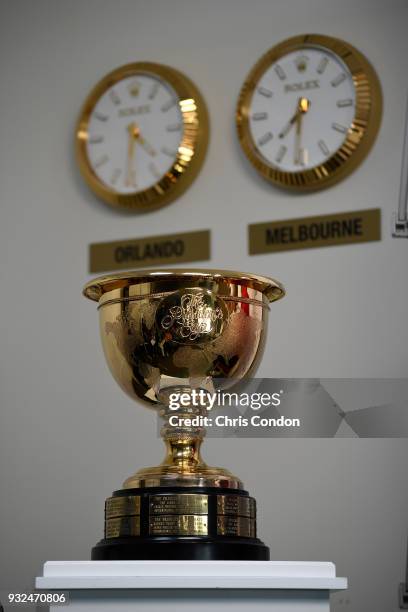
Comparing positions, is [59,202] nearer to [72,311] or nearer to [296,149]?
[72,311]

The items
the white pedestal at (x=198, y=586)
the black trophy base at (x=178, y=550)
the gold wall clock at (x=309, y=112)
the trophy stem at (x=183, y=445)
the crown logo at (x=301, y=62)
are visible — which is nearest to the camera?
the white pedestal at (x=198, y=586)

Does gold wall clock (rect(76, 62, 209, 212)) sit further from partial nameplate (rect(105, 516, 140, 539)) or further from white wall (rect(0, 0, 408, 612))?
partial nameplate (rect(105, 516, 140, 539))

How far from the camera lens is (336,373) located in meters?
2.71

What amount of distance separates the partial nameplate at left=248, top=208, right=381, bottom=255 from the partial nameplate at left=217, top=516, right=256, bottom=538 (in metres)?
1.17

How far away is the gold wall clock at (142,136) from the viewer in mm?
2986

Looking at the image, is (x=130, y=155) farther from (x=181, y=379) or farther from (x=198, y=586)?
(x=198, y=586)

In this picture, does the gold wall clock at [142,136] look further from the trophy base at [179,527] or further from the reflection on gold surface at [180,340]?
the trophy base at [179,527]

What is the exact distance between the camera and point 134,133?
10.1 ft

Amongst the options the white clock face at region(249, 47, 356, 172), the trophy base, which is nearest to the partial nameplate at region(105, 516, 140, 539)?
the trophy base

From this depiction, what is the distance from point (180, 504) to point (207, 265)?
1.31 m

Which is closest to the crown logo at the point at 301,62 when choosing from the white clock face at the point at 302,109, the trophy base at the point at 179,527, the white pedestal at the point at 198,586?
the white clock face at the point at 302,109

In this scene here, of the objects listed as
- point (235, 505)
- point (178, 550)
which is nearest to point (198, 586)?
point (178, 550)

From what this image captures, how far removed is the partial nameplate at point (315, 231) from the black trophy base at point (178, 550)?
1237 millimetres

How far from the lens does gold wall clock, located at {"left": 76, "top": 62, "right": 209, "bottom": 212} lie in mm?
2986
